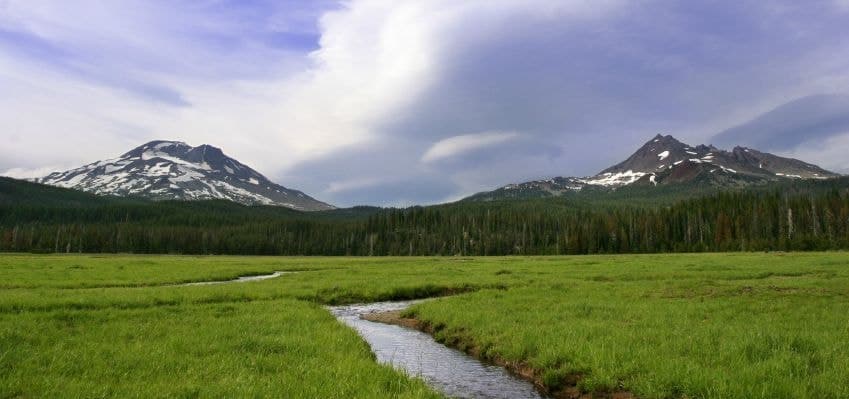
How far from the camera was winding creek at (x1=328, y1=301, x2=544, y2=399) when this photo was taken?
15.7 metres

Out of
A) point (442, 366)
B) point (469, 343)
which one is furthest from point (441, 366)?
point (469, 343)

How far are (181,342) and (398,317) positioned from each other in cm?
1511

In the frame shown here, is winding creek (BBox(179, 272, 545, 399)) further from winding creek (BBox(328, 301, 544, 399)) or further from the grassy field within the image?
the grassy field

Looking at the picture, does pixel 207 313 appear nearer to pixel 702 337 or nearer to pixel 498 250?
pixel 702 337

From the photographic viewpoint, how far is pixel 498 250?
567 ft

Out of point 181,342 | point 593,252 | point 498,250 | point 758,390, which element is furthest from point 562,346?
point 498,250

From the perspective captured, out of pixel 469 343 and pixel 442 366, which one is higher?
pixel 469 343

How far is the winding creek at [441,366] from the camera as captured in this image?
15711mm

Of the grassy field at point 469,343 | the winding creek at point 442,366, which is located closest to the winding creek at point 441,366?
the winding creek at point 442,366

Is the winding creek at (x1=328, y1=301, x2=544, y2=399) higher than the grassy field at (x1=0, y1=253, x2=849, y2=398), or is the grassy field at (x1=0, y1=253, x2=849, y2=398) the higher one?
the grassy field at (x1=0, y1=253, x2=849, y2=398)

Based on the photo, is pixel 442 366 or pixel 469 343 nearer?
pixel 442 366

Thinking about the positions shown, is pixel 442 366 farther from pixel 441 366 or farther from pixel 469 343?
pixel 469 343

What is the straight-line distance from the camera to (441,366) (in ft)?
61.6

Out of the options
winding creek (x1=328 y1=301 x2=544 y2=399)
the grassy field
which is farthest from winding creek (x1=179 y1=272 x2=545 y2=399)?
the grassy field
